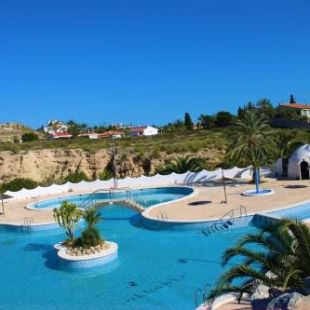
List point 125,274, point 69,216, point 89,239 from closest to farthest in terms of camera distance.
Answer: point 125,274
point 89,239
point 69,216

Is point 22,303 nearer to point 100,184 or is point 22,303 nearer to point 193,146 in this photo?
point 100,184

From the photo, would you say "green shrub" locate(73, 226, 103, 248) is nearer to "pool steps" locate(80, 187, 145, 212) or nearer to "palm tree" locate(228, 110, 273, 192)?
"pool steps" locate(80, 187, 145, 212)

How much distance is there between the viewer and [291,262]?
8.90 m

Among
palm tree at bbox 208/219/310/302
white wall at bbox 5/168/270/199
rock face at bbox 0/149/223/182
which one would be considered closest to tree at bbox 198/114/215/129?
rock face at bbox 0/149/223/182

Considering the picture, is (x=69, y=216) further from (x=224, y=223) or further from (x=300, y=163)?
(x=300, y=163)

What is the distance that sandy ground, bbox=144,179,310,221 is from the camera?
23.3 metres

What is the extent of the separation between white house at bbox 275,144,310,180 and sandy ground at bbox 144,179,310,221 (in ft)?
7.98

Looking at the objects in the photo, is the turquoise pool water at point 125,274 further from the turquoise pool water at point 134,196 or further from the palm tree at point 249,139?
the palm tree at point 249,139

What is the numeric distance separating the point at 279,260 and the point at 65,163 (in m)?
42.8

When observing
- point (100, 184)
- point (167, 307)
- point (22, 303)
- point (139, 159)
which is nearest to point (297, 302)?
point (167, 307)

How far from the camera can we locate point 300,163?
108 feet

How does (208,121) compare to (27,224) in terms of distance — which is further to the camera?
(208,121)

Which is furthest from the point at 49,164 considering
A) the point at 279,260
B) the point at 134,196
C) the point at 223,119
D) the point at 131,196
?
the point at 279,260

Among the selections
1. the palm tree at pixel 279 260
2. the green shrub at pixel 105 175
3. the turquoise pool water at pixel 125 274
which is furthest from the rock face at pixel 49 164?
the palm tree at pixel 279 260
